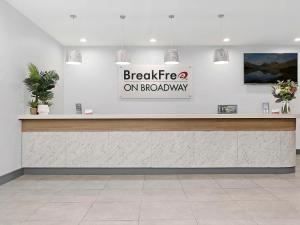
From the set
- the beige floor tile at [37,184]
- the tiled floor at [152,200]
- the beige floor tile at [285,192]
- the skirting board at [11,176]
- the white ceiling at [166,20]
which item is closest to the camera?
the tiled floor at [152,200]

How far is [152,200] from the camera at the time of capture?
4.24 metres

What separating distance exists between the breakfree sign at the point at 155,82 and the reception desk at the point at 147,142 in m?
2.81

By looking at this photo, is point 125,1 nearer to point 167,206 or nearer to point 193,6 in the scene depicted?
point 193,6

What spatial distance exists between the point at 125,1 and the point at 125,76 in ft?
11.2

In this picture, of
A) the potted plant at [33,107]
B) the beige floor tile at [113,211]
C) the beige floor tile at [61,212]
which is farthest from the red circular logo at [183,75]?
the beige floor tile at [61,212]

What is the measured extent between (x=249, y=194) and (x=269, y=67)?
208 inches

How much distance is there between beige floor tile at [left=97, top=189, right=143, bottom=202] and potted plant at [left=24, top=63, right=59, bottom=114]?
7.98ft

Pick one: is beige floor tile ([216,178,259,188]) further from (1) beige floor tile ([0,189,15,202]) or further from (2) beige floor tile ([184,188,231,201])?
(1) beige floor tile ([0,189,15,202])

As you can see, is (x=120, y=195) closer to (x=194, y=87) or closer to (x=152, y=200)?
(x=152, y=200)

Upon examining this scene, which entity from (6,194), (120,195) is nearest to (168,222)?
(120,195)

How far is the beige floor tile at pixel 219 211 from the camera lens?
3.52m

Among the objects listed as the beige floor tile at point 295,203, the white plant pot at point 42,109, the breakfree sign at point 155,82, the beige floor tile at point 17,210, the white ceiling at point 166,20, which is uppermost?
the white ceiling at point 166,20

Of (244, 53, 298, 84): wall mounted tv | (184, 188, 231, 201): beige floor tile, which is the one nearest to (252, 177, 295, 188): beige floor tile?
(184, 188, 231, 201): beige floor tile

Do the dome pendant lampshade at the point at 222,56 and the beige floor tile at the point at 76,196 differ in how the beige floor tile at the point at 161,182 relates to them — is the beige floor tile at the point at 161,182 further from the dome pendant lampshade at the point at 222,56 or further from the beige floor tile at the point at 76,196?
the dome pendant lampshade at the point at 222,56
